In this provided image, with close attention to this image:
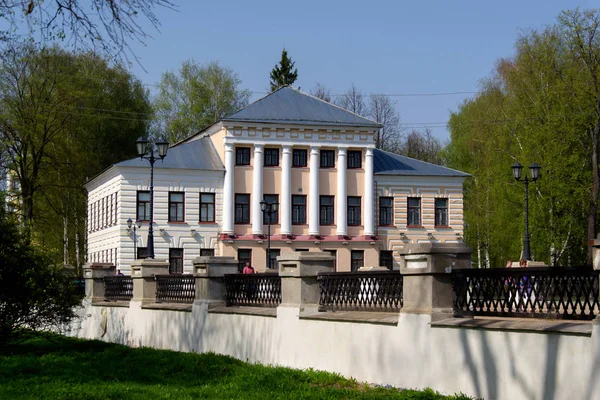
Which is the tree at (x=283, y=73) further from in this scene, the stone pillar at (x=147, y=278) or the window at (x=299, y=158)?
the stone pillar at (x=147, y=278)

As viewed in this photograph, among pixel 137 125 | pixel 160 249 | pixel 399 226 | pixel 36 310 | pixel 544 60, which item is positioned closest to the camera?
pixel 36 310

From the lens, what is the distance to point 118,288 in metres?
26.1

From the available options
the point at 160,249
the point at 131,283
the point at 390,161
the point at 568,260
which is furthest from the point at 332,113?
the point at 131,283

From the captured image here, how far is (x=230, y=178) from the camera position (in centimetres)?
6009

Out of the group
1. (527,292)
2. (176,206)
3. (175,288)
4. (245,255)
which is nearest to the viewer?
(527,292)

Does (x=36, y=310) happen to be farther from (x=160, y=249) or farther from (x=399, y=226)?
(x=399, y=226)

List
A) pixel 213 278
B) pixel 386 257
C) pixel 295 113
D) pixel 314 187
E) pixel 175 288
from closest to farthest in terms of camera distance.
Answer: pixel 213 278 → pixel 175 288 → pixel 314 187 → pixel 295 113 → pixel 386 257

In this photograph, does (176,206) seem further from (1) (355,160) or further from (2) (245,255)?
(1) (355,160)

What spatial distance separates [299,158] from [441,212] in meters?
9.86

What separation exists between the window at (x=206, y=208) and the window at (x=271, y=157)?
418cm

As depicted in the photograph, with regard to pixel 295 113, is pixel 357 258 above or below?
below

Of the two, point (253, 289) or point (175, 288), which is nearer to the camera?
point (253, 289)

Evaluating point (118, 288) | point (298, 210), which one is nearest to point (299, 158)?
point (298, 210)

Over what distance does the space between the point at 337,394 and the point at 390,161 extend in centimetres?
5230
